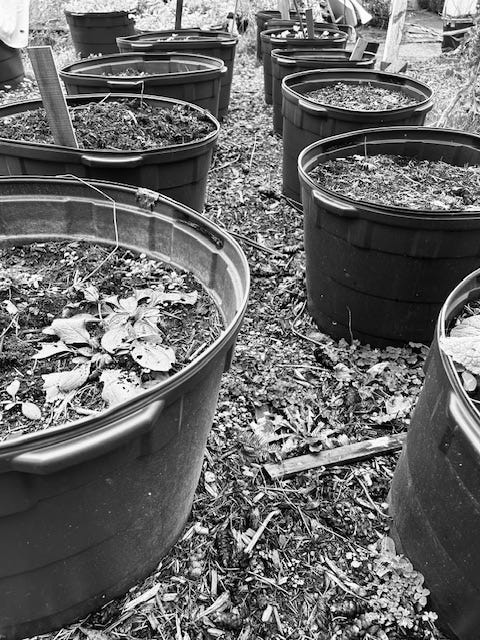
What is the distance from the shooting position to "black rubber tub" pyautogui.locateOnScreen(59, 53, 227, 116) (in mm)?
3193

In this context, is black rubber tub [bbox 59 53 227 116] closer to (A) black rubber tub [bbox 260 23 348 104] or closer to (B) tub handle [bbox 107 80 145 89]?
(B) tub handle [bbox 107 80 145 89]

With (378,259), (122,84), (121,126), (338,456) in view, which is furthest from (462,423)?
(122,84)

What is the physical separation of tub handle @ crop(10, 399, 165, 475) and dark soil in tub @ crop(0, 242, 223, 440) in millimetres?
319

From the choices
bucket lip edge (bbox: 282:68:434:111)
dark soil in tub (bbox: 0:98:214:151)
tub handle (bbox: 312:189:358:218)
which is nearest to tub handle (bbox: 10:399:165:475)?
tub handle (bbox: 312:189:358:218)

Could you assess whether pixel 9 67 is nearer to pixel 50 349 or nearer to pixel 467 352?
pixel 50 349

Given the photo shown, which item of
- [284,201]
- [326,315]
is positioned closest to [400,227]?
[326,315]

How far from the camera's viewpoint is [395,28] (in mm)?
5539

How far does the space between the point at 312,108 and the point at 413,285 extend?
1600 mm

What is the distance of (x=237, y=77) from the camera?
7.16 m

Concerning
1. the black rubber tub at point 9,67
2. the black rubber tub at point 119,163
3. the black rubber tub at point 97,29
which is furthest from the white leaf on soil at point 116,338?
the black rubber tub at point 97,29

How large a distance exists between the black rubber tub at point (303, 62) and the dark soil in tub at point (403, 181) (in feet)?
6.59

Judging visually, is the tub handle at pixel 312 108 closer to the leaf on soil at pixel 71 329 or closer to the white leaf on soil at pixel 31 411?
the leaf on soil at pixel 71 329

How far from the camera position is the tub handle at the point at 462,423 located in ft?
3.31

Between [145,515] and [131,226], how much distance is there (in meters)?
1.02
